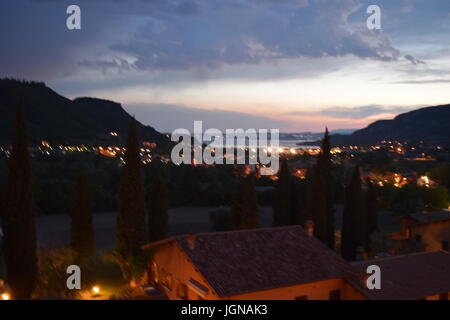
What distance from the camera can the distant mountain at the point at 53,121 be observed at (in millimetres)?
62094

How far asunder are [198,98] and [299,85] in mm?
10772

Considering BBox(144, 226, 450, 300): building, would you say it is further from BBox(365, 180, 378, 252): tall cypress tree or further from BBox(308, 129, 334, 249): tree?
BBox(365, 180, 378, 252): tall cypress tree

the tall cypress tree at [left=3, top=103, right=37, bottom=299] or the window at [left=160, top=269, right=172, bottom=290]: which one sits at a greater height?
the tall cypress tree at [left=3, top=103, right=37, bottom=299]

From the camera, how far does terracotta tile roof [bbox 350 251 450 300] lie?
14.6 metres

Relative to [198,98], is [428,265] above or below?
below

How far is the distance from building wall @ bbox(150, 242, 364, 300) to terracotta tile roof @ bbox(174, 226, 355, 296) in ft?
0.89

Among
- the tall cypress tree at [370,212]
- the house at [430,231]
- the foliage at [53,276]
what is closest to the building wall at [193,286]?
the foliage at [53,276]

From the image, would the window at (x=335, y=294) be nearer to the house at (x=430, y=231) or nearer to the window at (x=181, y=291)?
the window at (x=181, y=291)

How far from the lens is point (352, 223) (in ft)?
80.7

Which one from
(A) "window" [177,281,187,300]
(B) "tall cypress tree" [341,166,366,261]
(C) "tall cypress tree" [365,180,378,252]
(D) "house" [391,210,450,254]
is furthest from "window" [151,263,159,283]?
(C) "tall cypress tree" [365,180,378,252]
